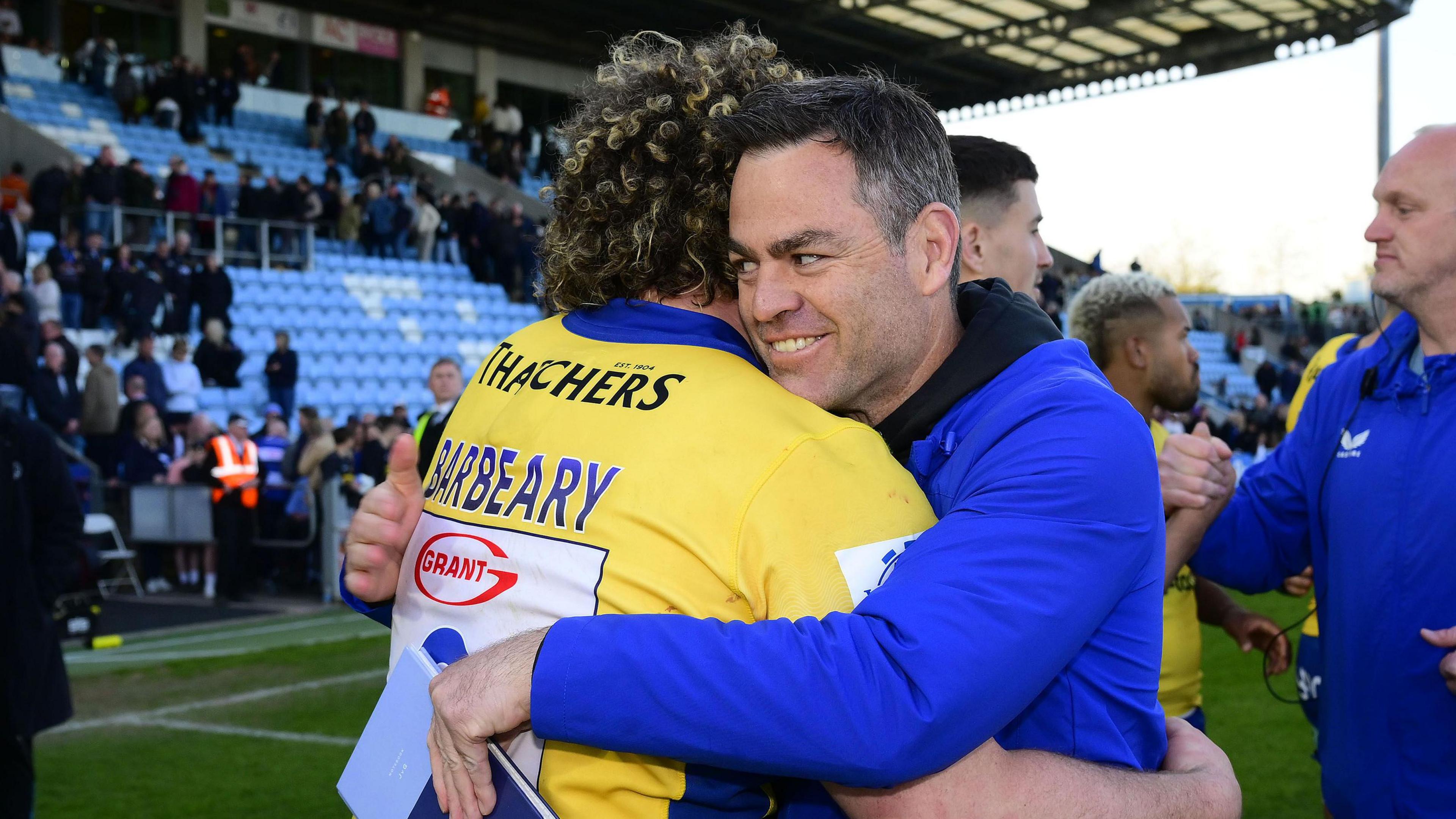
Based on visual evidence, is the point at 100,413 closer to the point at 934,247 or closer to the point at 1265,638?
the point at 1265,638

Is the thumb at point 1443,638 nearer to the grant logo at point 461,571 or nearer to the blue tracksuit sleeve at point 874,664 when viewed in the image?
the blue tracksuit sleeve at point 874,664

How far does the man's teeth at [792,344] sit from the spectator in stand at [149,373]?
1275 centimetres

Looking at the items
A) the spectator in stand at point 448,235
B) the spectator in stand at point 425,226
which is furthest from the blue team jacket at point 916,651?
the spectator in stand at point 448,235

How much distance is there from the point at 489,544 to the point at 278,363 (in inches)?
568

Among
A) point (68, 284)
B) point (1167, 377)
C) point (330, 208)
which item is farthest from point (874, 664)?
point (330, 208)

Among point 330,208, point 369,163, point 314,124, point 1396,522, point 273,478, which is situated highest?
point 314,124

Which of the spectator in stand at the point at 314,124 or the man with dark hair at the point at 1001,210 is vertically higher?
the spectator in stand at the point at 314,124

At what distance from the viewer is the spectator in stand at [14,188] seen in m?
16.4

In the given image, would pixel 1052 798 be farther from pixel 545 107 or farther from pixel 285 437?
pixel 545 107

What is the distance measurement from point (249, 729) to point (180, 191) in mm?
12560

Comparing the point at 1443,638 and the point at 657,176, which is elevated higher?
the point at 657,176

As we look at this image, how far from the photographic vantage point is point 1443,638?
2.37 m

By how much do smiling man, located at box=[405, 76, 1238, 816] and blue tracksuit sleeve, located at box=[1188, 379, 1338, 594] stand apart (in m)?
1.31

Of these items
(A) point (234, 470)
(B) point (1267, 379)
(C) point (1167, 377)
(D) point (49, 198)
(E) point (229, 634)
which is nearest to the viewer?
(C) point (1167, 377)
